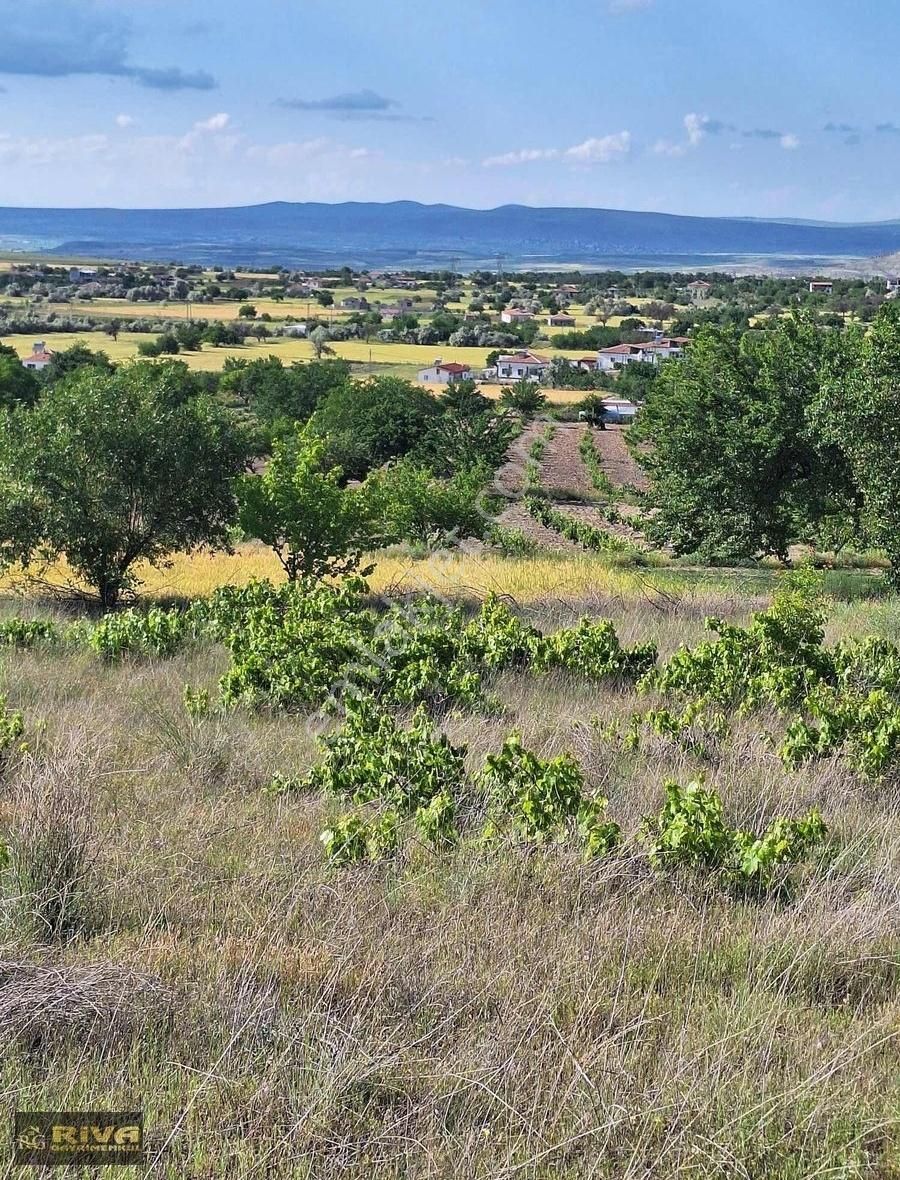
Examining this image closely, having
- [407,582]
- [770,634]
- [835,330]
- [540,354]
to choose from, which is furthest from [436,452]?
[540,354]

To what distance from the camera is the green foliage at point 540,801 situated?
479 cm

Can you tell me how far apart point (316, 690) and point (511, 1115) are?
5036 millimetres

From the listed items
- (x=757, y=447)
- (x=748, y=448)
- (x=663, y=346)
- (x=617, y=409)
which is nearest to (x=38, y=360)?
(x=617, y=409)

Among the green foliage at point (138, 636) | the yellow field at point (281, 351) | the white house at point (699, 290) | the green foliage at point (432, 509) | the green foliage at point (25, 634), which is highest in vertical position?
the white house at point (699, 290)

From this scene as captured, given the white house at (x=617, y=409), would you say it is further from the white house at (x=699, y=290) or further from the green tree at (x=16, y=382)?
the white house at (x=699, y=290)

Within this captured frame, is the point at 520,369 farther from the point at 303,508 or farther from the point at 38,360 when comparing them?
the point at 303,508

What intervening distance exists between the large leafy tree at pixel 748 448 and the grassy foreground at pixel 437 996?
Result: 21.3m

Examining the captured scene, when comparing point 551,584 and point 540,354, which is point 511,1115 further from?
point 540,354

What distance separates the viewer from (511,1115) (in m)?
3.02

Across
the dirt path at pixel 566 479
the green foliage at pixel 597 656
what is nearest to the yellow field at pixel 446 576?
the dirt path at pixel 566 479

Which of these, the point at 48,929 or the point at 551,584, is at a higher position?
the point at 48,929

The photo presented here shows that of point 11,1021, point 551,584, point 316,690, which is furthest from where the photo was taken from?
point 551,584

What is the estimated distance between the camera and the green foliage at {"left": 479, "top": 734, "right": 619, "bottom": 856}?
4.79m

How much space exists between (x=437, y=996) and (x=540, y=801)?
156 cm
